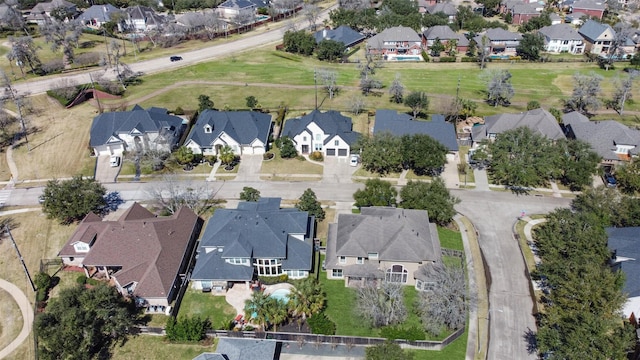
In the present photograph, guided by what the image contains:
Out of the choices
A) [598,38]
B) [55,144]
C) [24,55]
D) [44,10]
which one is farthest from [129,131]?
[598,38]

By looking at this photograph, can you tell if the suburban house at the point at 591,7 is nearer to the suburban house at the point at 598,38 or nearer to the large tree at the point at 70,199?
the suburban house at the point at 598,38

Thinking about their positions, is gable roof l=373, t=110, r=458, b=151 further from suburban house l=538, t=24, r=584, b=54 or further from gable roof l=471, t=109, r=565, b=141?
suburban house l=538, t=24, r=584, b=54

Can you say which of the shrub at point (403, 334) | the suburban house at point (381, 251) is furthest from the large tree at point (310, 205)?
the shrub at point (403, 334)

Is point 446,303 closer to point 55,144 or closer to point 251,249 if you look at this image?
point 251,249

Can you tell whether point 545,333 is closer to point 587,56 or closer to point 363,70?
point 363,70

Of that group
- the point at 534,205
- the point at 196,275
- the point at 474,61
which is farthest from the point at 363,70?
the point at 196,275
